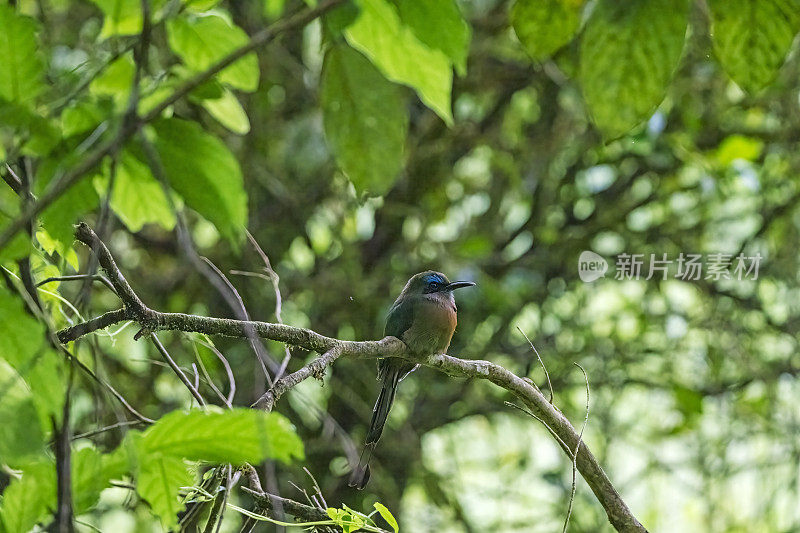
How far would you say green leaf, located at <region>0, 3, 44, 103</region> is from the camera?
0.57 m

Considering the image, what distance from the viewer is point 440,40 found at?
55cm

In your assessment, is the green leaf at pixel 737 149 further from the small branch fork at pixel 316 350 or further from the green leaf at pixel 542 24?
the green leaf at pixel 542 24

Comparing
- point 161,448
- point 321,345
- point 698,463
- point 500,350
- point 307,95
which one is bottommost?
point 698,463

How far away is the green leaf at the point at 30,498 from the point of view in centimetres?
70

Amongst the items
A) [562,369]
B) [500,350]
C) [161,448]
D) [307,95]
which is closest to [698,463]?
[562,369]

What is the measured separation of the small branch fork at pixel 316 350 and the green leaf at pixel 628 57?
1.15 ft

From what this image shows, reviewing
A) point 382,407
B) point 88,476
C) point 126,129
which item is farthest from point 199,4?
point 382,407

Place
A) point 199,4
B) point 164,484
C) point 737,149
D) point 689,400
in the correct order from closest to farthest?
1. point 199,4
2. point 164,484
3. point 689,400
4. point 737,149

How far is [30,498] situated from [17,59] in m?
0.35

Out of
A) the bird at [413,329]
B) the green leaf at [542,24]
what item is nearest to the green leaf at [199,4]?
the green leaf at [542,24]

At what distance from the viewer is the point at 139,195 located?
27.3 inches

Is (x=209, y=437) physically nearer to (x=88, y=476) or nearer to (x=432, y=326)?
(x=88, y=476)

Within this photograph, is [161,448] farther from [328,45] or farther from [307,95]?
[307,95]

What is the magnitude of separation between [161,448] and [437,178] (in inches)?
108
